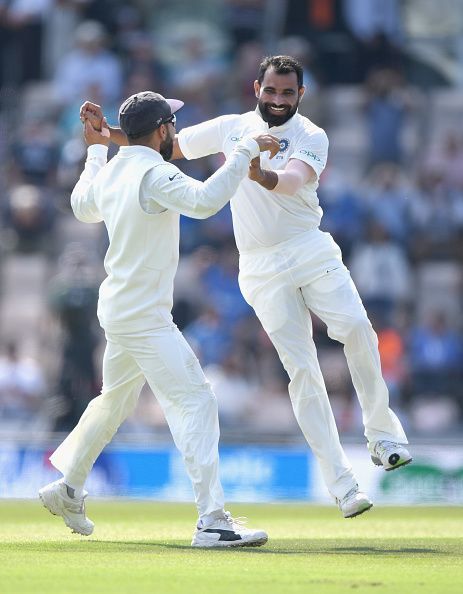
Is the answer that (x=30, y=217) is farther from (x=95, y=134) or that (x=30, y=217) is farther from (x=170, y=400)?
(x=170, y=400)

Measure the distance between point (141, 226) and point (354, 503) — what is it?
1749 millimetres

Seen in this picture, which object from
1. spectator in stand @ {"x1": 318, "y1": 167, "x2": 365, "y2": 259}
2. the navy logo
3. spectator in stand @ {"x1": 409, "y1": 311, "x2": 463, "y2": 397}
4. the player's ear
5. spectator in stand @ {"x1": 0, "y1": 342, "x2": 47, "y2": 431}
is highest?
the player's ear

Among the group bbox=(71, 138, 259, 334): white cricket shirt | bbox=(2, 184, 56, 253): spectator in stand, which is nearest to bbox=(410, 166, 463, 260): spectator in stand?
bbox=(2, 184, 56, 253): spectator in stand

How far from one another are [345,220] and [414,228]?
73cm

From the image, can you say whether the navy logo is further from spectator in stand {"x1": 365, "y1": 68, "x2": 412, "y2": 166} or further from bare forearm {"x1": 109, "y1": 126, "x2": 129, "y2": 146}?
spectator in stand {"x1": 365, "y1": 68, "x2": 412, "y2": 166}

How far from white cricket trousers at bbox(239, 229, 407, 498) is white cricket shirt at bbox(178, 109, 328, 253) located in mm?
70

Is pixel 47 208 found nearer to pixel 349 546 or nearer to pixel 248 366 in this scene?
pixel 248 366

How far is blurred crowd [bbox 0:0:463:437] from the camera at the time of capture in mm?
14641

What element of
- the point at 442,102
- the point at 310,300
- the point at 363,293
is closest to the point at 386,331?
the point at 363,293

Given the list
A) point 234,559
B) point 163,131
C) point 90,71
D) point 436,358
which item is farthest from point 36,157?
point 234,559

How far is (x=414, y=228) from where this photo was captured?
52.0 ft

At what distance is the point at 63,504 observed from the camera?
775 centimetres

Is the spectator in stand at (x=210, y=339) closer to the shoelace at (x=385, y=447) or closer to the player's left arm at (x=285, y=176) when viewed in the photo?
the shoelace at (x=385, y=447)

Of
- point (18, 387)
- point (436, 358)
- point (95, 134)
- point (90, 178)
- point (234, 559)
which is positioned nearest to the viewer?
point (234, 559)
